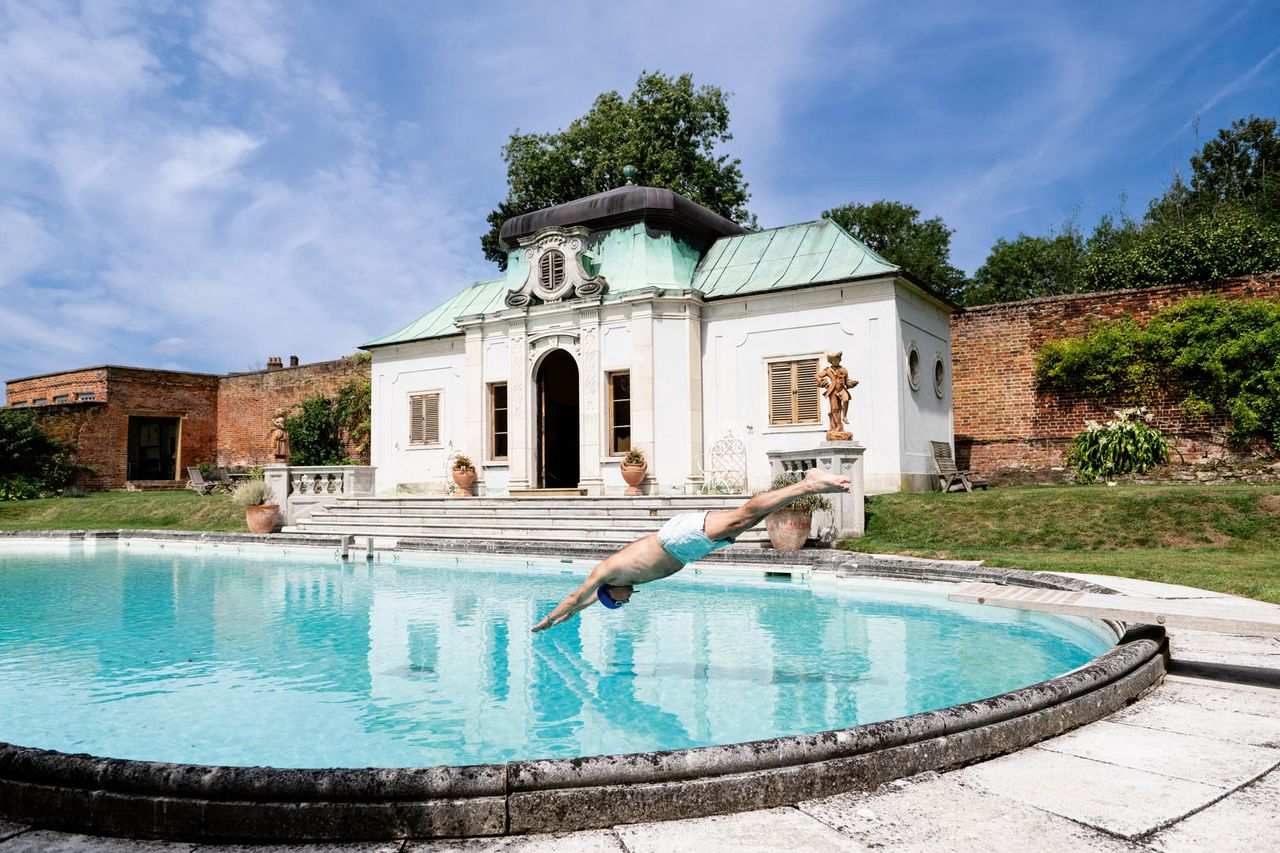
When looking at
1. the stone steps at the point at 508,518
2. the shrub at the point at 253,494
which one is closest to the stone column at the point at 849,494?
the stone steps at the point at 508,518

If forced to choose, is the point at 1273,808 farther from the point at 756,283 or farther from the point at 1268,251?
the point at 1268,251

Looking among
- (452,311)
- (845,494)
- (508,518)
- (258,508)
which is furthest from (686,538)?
(452,311)

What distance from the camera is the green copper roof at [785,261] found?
51.9ft

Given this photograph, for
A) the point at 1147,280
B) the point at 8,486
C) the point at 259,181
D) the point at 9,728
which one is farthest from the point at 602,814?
the point at 8,486

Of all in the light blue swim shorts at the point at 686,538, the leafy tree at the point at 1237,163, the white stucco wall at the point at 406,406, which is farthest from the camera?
the leafy tree at the point at 1237,163

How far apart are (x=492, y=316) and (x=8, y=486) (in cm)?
1678

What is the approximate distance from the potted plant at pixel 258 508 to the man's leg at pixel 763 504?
14.8 metres

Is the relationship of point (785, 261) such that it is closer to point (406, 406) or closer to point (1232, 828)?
point (406, 406)

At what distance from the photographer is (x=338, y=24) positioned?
857 cm

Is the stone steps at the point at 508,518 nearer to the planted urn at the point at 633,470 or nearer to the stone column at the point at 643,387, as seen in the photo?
the planted urn at the point at 633,470

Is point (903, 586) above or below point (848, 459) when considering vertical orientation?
below

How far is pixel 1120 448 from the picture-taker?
15.8 metres

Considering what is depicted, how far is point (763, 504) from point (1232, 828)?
7.12 feet

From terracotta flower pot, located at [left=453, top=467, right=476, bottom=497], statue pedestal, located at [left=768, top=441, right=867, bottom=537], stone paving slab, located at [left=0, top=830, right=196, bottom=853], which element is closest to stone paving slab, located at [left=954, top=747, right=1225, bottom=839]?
stone paving slab, located at [left=0, top=830, right=196, bottom=853]
